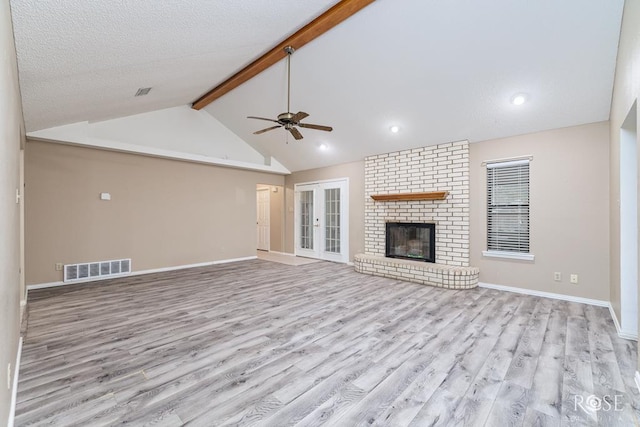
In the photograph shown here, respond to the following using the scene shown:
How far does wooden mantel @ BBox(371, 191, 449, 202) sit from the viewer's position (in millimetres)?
5207

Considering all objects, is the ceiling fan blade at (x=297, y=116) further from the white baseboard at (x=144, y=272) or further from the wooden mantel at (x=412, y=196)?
the white baseboard at (x=144, y=272)

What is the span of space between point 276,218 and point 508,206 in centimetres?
628

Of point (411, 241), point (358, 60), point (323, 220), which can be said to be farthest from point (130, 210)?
point (411, 241)

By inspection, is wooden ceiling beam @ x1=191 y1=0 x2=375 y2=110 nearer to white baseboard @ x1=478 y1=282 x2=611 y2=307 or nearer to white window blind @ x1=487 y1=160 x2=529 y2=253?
white window blind @ x1=487 y1=160 x2=529 y2=253

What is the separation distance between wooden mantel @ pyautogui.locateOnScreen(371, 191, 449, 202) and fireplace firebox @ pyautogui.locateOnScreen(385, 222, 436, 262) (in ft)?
1.75

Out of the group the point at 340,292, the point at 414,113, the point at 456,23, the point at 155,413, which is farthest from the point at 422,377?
the point at 414,113

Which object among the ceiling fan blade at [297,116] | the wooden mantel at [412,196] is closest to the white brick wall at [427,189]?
the wooden mantel at [412,196]

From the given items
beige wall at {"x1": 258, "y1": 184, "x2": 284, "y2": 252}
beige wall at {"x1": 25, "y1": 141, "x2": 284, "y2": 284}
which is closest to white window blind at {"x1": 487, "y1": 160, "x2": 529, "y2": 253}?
beige wall at {"x1": 25, "y1": 141, "x2": 284, "y2": 284}

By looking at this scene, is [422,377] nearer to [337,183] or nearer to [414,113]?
[414,113]

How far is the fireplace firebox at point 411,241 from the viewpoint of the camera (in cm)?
557

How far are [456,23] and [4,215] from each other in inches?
162

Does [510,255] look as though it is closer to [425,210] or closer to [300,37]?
[425,210]

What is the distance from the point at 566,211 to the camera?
166 inches

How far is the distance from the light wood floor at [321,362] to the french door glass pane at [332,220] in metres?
3.25
